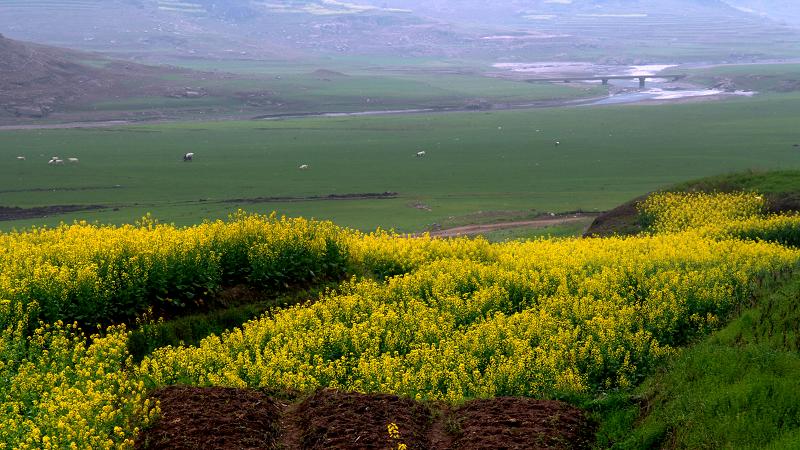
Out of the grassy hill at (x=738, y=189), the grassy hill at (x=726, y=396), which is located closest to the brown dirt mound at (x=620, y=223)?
the grassy hill at (x=738, y=189)

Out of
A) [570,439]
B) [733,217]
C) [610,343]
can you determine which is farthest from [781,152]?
[570,439]

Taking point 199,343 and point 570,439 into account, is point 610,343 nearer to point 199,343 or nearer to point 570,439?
point 570,439

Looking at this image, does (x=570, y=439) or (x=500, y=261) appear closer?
(x=570, y=439)

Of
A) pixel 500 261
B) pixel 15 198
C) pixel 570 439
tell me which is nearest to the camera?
pixel 570 439

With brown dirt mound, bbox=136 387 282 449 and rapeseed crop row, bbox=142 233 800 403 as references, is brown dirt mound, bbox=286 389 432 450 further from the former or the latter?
rapeseed crop row, bbox=142 233 800 403

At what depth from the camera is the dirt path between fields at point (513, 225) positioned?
39906 mm

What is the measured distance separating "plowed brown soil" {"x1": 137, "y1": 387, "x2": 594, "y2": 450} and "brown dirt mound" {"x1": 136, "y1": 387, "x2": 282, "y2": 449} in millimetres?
10

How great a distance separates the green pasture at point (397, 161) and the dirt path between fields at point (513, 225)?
2.19m

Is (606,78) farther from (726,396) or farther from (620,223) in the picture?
(726,396)

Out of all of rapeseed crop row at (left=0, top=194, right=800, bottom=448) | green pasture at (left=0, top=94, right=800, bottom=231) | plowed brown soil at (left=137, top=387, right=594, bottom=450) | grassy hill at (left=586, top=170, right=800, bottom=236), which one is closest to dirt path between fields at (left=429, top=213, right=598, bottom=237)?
green pasture at (left=0, top=94, right=800, bottom=231)

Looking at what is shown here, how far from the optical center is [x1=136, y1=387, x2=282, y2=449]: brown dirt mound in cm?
972

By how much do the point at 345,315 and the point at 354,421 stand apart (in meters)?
5.79

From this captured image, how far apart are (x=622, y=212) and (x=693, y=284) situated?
17.1m

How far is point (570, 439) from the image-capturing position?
10.2 meters
